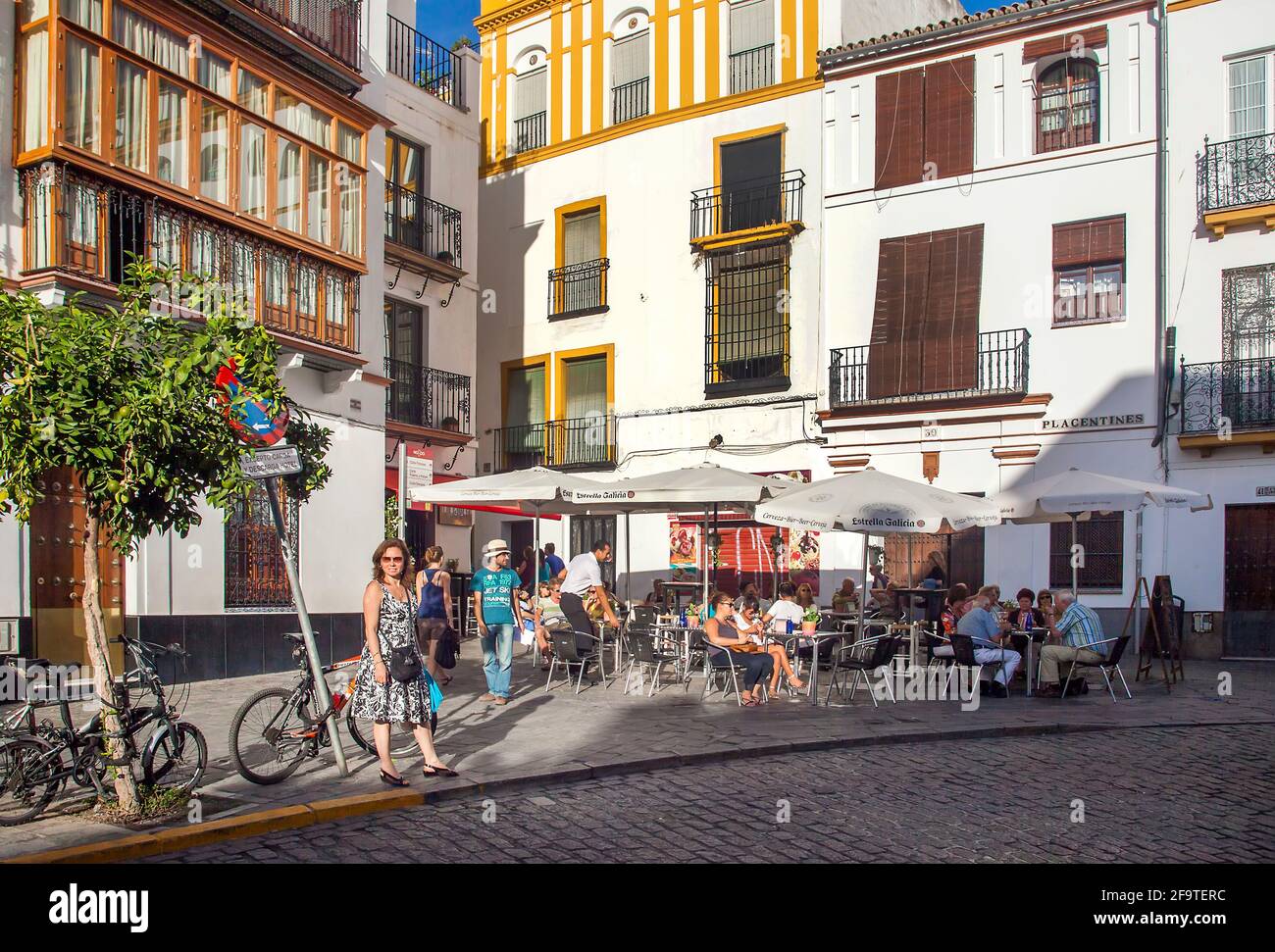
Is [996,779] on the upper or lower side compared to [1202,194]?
lower

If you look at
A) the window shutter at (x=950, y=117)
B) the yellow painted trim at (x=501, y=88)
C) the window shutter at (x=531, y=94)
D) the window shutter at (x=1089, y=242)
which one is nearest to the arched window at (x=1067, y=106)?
the window shutter at (x=950, y=117)

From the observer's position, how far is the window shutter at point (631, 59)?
2703cm

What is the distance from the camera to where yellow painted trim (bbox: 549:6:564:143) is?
2836cm

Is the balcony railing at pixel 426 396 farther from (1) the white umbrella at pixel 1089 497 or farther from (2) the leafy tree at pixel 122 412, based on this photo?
(2) the leafy tree at pixel 122 412

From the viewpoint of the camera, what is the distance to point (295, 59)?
50.7ft

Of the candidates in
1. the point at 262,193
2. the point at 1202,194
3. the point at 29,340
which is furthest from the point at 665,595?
the point at 29,340

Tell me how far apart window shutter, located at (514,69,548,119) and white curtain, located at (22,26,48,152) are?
57.7 feet

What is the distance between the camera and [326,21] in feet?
53.7

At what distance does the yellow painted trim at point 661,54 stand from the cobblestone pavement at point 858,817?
20.0 m

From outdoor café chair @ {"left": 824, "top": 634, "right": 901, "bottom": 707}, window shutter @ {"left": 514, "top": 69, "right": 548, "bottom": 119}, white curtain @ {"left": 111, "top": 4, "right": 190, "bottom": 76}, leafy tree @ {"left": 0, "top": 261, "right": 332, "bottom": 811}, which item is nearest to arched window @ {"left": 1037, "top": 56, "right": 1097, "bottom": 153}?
window shutter @ {"left": 514, "top": 69, "right": 548, "bottom": 119}

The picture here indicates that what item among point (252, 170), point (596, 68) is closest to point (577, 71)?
point (596, 68)

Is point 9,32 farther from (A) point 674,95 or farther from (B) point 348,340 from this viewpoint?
(A) point 674,95

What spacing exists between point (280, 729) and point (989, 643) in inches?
320
